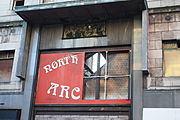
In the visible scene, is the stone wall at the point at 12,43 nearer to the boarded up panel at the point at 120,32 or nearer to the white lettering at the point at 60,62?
the white lettering at the point at 60,62

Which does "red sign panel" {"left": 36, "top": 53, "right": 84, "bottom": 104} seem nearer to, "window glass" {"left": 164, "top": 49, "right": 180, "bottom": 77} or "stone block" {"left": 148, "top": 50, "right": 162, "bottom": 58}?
"stone block" {"left": 148, "top": 50, "right": 162, "bottom": 58}

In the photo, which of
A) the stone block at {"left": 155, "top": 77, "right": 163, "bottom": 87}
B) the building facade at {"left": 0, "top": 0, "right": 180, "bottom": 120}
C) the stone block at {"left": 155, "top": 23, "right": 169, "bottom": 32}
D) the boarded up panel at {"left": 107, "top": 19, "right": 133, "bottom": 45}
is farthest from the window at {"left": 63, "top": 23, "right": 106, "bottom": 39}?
the stone block at {"left": 155, "top": 77, "right": 163, "bottom": 87}

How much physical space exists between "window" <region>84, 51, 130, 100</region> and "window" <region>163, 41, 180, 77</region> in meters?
1.89

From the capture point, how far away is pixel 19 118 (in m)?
15.2

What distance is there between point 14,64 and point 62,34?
3.16 meters

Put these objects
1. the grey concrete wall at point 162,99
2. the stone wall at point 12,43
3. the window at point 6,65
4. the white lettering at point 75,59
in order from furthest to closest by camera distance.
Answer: the window at point 6,65, the stone wall at point 12,43, the white lettering at point 75,59, the grey concrete wall at point 162,99

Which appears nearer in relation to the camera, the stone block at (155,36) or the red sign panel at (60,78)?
the stone block at (155,36)

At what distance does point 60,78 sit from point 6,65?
359 cm

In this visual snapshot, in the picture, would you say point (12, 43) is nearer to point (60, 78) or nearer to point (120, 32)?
point (60, 78)

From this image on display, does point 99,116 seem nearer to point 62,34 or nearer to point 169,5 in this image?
point 62,34

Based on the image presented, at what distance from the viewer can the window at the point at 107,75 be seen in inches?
569

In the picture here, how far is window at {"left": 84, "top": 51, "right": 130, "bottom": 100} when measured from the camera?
47.4ft

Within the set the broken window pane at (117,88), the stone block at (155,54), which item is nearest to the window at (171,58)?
the stone block at (155,54)

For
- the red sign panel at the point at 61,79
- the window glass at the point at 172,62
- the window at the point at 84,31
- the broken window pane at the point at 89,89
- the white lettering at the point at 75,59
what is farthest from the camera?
the window at the point at 84,31
